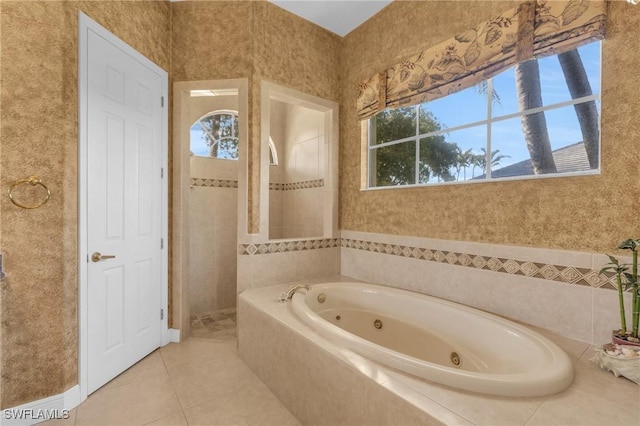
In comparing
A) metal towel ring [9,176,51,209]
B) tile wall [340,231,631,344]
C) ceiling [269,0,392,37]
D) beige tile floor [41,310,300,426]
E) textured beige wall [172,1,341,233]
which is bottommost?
beige tile floor [41,310,300,426]

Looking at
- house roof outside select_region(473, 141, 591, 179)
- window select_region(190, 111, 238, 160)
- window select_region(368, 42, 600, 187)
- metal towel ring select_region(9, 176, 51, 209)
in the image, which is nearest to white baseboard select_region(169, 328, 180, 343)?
metal towel ring select_region(9, 176, 51, 209)

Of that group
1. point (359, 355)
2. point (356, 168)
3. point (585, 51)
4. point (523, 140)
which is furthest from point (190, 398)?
point (585, 51)

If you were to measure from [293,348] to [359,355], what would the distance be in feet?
1.47

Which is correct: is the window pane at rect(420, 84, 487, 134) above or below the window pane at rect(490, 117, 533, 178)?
above

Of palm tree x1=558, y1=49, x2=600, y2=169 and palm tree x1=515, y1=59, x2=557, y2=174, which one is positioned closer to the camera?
palm tree x1=558, y1=49, x2=600, y2=169

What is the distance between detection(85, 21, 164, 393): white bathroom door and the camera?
181 cm

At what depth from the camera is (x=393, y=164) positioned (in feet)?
8.32

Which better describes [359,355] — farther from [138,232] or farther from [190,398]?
[138,232]

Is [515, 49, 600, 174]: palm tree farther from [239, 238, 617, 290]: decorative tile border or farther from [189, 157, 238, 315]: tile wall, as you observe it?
[189, 157, 238, 315]: tile wall

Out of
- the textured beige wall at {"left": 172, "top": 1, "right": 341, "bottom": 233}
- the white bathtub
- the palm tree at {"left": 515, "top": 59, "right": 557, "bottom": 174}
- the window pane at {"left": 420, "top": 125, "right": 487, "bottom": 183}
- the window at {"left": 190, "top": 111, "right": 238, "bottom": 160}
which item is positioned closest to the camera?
the white bathtub

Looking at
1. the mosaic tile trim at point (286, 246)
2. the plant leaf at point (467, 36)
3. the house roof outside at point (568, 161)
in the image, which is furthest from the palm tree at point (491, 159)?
the mosaic tile trim at point (286, 246)

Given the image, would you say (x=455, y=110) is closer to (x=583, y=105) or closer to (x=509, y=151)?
(x=509, y=151)

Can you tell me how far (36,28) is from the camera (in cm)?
155

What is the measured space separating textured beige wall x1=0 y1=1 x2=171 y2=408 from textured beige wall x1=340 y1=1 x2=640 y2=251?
2.11m
